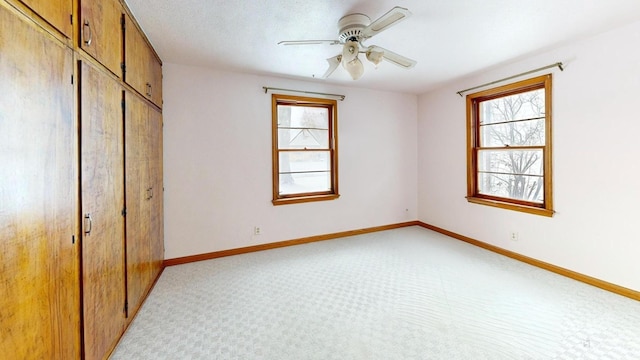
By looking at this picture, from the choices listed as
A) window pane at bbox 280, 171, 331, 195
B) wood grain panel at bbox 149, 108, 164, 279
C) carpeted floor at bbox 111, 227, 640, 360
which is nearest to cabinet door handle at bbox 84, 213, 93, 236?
carpeted floor at bbox 111, 227, 640, 360

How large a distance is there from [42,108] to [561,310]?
364 cm

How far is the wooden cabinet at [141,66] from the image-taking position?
6.87ft

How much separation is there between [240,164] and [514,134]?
3626 mm

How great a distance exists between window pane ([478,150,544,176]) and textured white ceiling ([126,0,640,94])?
3.87ft

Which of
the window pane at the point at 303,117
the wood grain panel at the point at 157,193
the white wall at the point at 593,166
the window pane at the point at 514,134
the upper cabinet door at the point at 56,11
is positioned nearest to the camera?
the upper cabinet door at the point at 56,11

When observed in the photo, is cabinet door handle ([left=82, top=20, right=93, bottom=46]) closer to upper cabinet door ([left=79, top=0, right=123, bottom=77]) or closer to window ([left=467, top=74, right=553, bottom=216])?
upper cabinet door ([left=79, top=0, right=123, bottom=77])

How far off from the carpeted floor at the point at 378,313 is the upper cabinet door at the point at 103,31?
1.91 metres

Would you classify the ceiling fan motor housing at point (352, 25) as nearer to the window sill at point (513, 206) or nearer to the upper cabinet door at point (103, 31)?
the upper cabinet door at point (103, 31)

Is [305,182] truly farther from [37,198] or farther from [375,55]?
[37,198]

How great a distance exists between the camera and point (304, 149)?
414 cm

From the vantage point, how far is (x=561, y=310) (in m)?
2.24

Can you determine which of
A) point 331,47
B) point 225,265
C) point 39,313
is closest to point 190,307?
point 225,265

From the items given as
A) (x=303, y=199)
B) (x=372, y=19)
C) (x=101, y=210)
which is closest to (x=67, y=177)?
(x=101, y=210)

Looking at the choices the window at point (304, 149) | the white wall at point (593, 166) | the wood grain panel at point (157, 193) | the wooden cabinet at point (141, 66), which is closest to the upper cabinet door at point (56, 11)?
the wooden cabinet at point (141, 66)
